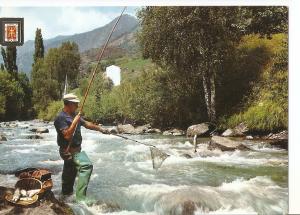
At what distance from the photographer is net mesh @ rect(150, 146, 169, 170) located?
6508mm

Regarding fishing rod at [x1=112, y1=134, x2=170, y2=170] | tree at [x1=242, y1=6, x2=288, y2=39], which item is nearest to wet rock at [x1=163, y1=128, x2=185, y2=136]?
fishing rod at [x1=112, y1=134, x2=170, y2=170]

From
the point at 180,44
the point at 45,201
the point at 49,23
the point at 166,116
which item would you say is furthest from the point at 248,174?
the point at 49,23

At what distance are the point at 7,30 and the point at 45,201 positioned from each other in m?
2.03

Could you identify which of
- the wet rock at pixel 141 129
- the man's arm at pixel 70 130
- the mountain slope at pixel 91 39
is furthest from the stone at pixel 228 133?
the man's arm at pixel 70 130

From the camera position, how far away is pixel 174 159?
6.57 metres

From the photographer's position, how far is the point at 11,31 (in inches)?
251

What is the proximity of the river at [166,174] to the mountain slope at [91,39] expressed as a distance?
0.81 metres

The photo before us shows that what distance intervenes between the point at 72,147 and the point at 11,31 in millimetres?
1542

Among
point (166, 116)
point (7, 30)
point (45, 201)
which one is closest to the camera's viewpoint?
point (45, 201)

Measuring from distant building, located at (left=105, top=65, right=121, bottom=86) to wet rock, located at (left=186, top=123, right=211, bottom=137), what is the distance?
3.47ft

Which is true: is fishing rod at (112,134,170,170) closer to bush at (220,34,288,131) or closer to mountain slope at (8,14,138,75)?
bush at (220,34,288,131)

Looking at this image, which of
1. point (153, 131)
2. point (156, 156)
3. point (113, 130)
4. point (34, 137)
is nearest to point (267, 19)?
point (153, 131)

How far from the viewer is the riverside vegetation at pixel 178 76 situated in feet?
21.5
